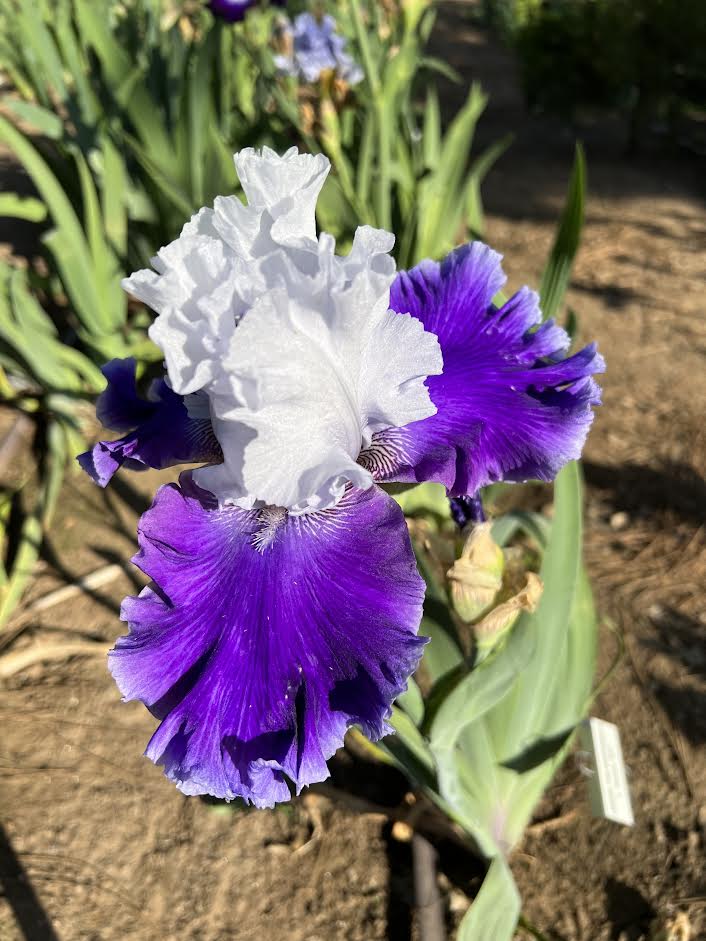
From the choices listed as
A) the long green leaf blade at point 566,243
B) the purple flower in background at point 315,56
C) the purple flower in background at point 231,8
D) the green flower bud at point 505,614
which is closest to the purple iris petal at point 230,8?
the purple flower in background at point 231,8

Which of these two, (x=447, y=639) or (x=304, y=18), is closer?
(x=447, y=639)

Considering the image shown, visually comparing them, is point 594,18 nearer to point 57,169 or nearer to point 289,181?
point 57,169

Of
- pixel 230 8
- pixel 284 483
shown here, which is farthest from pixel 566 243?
pixel 230 8

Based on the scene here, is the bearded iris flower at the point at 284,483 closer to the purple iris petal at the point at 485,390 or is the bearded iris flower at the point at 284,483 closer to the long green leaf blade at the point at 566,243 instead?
the purple iris petal at the point at 485,390

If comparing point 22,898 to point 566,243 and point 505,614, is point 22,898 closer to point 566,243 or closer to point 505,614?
point 505,614

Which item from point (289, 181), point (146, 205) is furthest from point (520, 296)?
point (146, 205)

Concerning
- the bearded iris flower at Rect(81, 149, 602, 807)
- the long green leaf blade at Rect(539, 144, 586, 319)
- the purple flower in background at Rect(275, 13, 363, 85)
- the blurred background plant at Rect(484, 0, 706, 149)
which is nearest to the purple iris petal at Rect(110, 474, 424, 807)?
the bearded iris flower at Rect(81, 149, 602, 807)

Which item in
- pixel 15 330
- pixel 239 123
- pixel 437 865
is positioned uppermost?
pixel 239 123
